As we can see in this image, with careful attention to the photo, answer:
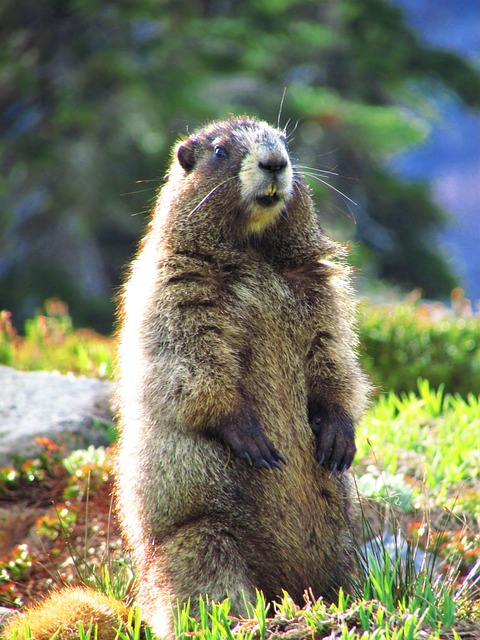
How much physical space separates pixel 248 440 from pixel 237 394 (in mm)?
214

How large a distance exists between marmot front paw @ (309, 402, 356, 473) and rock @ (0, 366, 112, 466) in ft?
7.90

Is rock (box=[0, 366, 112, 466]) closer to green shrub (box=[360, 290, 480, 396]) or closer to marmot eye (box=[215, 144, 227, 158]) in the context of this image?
marmot eye (box=[215, 144, 227, 158])

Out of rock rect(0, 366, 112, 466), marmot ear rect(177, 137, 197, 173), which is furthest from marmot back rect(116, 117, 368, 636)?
rock rect(0, 366, 112, 466)

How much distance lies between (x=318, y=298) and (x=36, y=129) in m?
11.5

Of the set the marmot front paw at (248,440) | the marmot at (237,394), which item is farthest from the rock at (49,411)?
the marmot front paw at (248,440)

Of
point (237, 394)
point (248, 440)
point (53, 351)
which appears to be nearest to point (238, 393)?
point (237, 394)

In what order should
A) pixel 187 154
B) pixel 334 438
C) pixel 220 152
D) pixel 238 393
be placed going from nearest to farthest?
pixel 238 393, pixel 334 438, pixel 220 152, pixel 187 154

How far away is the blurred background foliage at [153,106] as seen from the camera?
13773 millimetres

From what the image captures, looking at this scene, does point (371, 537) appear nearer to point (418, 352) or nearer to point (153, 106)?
point (418, 352)

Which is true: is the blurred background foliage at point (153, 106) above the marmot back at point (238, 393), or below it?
below

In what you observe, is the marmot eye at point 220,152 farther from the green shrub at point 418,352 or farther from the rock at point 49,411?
the green shrub at point 418,352

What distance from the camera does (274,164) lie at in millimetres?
4059

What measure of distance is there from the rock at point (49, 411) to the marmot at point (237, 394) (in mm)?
1610

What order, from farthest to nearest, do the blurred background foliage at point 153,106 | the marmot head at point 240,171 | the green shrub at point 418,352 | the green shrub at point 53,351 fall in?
the blurred background foliage at point 153,106 → the green shrub at point 418,352 → the green shrub at point 53,351 → the marmot head at point 240,171
